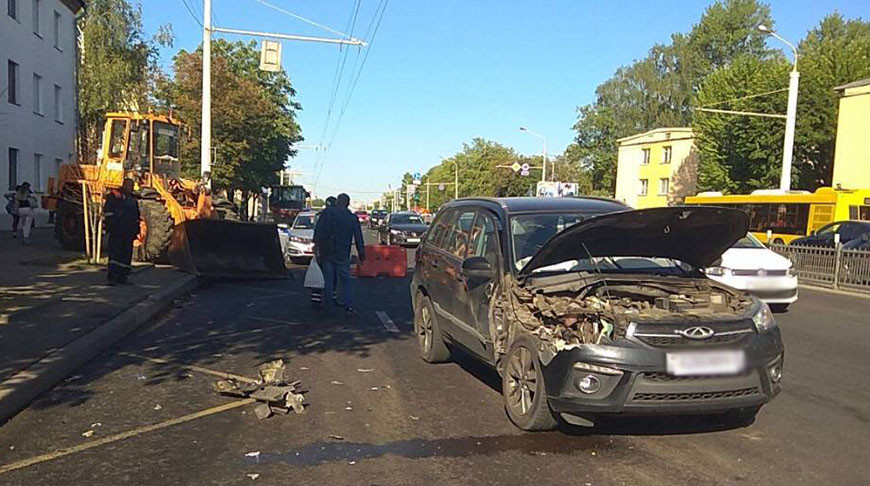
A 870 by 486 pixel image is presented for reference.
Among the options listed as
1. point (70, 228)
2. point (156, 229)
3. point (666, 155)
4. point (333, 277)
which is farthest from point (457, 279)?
point (666, 155)

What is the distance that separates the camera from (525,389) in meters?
5.34

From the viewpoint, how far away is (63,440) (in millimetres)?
5129

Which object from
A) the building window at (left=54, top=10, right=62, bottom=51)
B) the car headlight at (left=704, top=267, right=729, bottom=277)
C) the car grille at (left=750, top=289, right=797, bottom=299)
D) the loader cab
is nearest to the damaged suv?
the car headlight at (left=704, top=267, right=729, bottom=277)

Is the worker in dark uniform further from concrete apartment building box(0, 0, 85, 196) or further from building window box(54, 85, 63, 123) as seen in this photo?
building window box(54, 85, 63, 123)

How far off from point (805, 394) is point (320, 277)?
22.4ft

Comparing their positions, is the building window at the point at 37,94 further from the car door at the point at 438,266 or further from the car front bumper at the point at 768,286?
the car front bumper at the point at 768,286

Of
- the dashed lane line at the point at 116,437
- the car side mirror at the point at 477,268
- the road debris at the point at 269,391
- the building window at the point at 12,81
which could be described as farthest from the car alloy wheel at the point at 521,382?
the building window at the point at 12,81

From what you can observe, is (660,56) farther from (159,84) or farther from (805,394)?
(805,394)

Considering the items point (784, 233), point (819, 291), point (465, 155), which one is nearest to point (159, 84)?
point (784, 233)

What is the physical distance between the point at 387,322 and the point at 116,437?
213 inches

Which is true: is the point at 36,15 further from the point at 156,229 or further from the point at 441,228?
the point at 441,228

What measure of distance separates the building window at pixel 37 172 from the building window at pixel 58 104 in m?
2.89

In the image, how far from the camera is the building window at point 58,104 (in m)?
32.9

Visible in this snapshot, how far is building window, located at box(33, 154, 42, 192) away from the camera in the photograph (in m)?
30.2
